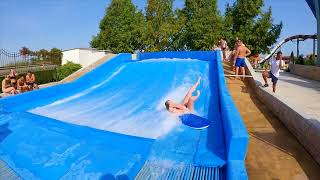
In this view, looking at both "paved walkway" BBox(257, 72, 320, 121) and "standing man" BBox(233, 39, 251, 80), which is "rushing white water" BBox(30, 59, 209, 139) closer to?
"standing man" BBox(233, 39, 251, 80)

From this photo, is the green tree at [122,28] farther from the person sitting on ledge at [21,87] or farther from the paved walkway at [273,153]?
the paved walkway at [273,153]

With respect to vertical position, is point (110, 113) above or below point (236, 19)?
below

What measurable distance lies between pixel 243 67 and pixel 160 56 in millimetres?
5522

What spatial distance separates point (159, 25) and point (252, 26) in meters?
9.11

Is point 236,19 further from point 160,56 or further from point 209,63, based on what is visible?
point 209,63

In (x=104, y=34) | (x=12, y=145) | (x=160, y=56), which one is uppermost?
(x=104, y=34)

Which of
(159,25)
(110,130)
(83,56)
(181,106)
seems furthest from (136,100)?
(159,25)

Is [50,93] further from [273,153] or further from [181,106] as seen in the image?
[273,153]

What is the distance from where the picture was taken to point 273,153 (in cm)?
571

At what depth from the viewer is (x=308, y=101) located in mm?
10219

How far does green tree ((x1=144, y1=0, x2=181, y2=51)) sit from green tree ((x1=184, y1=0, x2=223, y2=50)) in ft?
4.71

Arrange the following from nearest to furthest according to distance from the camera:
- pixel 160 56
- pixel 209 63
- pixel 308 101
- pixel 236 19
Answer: pixel 308 101
pixel 209 63
pixel 160 56
pixel 236 19

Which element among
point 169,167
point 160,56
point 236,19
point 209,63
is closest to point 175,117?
point 169,167

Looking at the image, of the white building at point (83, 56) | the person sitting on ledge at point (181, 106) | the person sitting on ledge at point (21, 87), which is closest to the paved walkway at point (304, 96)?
the person sitting on ledge at point (181, 106)
